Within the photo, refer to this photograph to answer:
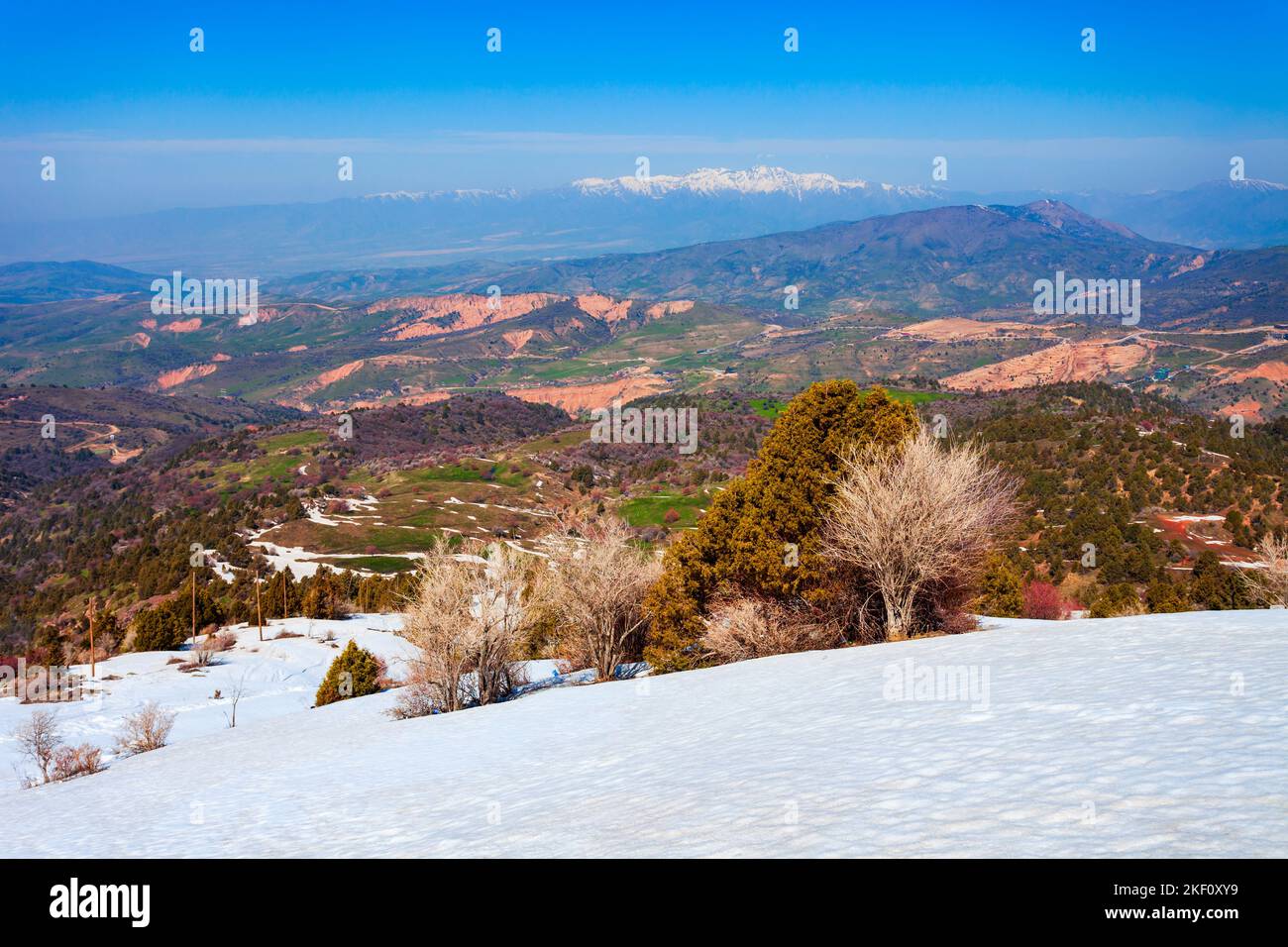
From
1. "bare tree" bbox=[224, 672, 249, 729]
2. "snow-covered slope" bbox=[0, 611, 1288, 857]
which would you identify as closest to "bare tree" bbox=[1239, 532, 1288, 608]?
"snow-covered slope" bbox=[0, 611, 1288, 857]

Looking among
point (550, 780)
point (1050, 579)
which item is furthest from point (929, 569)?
point (1050, 579)

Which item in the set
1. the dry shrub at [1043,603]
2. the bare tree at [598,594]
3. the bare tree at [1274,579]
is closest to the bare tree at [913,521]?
the bare tree at [598,594]

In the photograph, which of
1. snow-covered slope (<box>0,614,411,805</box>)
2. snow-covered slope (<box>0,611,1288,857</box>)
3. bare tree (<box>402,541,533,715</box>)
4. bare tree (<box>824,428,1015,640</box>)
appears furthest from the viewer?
snow-covered slope (<box>0,614,411,805</box>)

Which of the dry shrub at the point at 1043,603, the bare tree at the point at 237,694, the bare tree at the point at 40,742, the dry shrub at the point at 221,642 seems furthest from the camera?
the dry shrub at the point at 221,642

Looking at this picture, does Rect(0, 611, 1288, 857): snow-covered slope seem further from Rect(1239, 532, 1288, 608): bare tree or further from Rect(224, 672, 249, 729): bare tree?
Rect(224, 672, 249, 729): bare tree

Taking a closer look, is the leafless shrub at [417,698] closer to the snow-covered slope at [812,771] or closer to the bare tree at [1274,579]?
the snow-covered slope at [812,771]
